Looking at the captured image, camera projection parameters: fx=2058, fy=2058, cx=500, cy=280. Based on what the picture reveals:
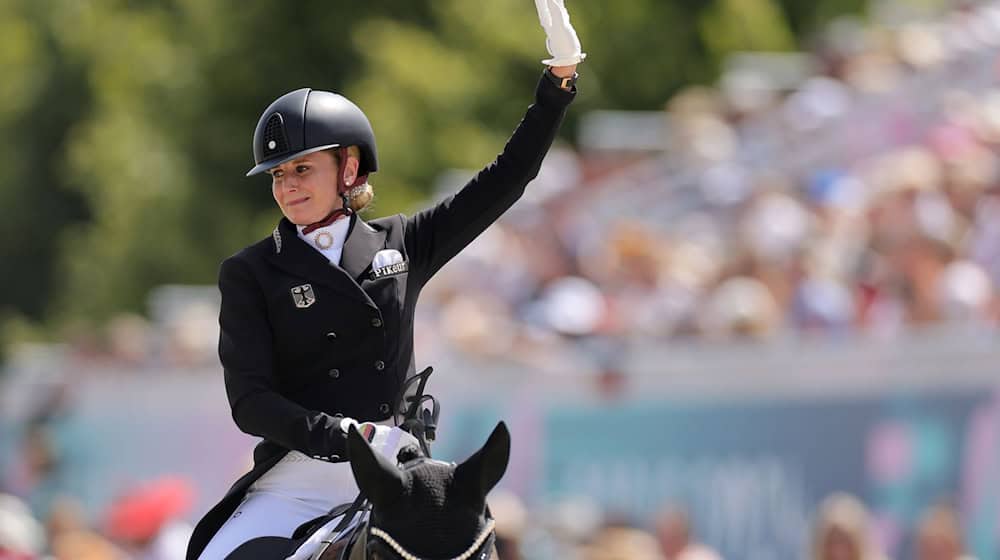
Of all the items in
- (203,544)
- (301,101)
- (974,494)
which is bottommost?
(203,544)

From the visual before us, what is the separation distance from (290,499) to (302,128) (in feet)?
3.49

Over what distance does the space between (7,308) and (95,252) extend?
211 inches

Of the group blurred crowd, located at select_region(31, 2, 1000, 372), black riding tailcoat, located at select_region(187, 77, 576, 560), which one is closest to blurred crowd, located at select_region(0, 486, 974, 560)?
blurred crowd, located at select_region(31, 2, 1000, 372)

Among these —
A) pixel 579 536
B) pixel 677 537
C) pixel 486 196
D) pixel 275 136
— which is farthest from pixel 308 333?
pixel 579 536

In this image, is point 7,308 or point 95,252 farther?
point 7,308

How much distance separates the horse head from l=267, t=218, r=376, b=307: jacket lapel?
0.91 m

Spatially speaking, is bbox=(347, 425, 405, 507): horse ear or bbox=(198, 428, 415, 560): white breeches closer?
bbox=(347, 425, 405, 507): horse ear

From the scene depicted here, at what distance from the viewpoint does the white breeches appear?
5.84 meters

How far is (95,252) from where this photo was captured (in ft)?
93.7

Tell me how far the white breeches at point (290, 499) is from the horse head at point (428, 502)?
874 millimetres

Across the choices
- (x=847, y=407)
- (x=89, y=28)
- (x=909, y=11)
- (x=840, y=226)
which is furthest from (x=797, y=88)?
(x=89, y=28)

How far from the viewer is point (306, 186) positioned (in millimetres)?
5941

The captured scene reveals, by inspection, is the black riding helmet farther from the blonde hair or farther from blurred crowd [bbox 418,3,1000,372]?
blurred crowd [bbox 418,3,1000,372]

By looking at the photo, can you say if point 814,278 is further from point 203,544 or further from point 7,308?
point 7,308
